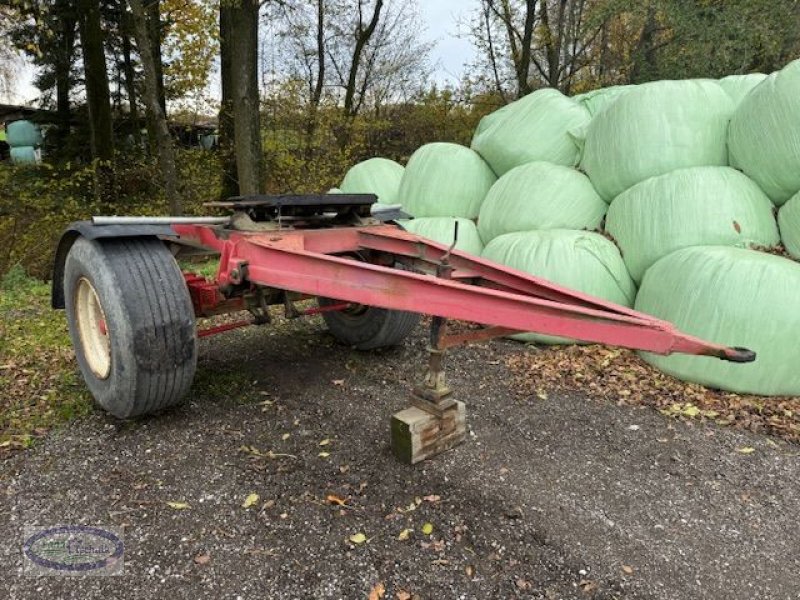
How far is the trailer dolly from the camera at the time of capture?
1.96 meters

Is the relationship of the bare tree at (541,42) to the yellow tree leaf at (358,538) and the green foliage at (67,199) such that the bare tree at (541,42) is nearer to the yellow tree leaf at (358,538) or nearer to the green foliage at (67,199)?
the green foliage at (67,199)

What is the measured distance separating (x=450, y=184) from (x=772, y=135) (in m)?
2.52

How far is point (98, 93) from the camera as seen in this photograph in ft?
36.3

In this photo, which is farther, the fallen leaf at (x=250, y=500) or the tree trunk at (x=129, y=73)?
the tree trunk at (x=129, y=73)

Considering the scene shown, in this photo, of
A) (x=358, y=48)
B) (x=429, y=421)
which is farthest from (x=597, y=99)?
(x=358, y=48)

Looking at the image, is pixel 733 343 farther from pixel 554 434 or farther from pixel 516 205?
pixel 516 205

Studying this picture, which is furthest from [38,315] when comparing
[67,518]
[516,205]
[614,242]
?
[614,242]

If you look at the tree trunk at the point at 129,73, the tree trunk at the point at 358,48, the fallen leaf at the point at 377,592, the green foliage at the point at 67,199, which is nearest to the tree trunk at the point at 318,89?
the tree trunk at the point at 358,48

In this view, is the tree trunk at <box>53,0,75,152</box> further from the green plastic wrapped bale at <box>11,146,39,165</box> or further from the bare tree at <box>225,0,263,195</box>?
the bare tree at <box>225,0,263,195</box>

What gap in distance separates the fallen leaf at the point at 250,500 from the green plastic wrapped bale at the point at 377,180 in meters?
4.13

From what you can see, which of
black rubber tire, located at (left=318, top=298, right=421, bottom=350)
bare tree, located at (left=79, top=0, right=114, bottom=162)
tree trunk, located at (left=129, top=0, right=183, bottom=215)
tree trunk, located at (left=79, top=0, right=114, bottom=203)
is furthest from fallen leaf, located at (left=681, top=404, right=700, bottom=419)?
bare tree, located at (left=79, top=0, right=114, bottom=162)

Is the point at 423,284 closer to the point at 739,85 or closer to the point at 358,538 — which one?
the point at 358,538

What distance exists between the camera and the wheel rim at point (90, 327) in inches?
124

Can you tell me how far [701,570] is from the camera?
1.98 metres
